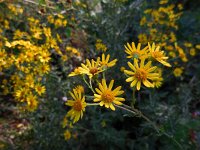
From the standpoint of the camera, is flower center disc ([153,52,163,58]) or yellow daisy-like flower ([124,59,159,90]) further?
flower center disc ([153,52,163,58])

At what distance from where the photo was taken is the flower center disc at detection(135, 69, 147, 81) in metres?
1.82

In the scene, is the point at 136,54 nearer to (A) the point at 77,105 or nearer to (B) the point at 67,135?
(A) the point at 77,105

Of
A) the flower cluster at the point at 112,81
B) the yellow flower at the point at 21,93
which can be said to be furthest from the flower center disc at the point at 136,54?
the yellow flower at the point at 21,93

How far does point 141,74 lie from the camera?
1.82m

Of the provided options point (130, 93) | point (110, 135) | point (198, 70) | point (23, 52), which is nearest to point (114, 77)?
point (130, 93)

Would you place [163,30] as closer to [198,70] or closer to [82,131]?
[198,70]

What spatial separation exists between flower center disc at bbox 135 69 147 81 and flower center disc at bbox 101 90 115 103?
161 millimetres

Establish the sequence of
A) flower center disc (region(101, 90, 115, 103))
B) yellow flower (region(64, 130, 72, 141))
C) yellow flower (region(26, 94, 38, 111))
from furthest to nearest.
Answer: yellow flower (region(64, 130, 72, 141))
yellow flower (region(26, 94, 38, 111))
flower center disc (region(101, 90, 115, 103))

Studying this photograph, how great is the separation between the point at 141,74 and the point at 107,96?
0.20 metres

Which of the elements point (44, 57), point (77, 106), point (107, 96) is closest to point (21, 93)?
point (44, 57)

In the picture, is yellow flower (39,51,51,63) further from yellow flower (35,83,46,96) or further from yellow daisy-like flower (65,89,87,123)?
yellow daisy-like flower (65,89,87,123)

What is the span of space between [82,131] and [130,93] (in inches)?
20.7

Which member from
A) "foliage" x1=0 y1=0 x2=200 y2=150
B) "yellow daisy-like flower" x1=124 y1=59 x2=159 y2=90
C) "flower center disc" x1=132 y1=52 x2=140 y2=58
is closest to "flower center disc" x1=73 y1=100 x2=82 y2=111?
"yellow daisy-like flower" x1=124 y1=59 x2=159 y2=90

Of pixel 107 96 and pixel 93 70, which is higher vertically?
pixel 93 70
